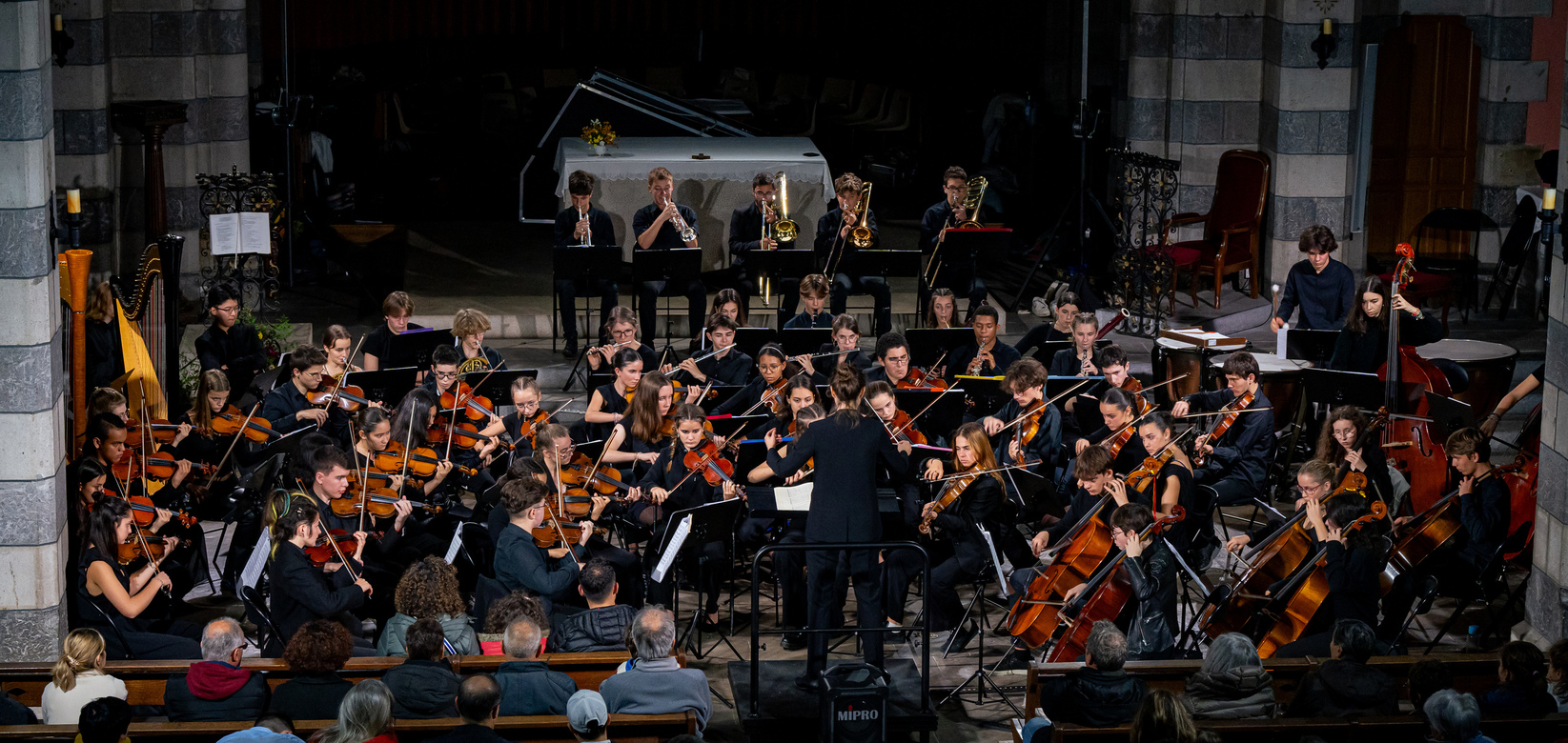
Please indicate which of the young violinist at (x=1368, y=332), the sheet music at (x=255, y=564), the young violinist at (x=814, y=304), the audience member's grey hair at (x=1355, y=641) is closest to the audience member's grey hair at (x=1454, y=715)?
the audience member's grey hair at (x=1355, y=641)

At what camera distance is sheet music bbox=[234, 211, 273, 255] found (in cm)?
1205

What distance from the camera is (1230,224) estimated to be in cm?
1331

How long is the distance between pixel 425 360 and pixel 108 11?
14.9 ft

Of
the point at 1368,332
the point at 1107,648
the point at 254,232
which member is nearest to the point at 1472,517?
the point at 1368,332

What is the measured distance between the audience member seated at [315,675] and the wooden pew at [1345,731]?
96.4 inches

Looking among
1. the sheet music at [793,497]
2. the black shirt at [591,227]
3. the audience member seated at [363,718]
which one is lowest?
the audience member seated at [363,718]

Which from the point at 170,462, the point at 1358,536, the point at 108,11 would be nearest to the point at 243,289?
the point at 108,11

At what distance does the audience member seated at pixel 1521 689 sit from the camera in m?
6.01

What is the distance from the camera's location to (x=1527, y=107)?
13445mm

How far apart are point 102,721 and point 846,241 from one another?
693cm

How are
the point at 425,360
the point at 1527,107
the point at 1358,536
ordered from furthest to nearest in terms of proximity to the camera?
the point at 1527,107, the point at 425,360, the point at 1358,536

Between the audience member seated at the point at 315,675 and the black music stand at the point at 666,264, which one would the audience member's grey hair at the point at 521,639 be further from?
the black music stand at the point at 666,264

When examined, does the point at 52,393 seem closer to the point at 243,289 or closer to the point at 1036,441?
the point at 1036,441

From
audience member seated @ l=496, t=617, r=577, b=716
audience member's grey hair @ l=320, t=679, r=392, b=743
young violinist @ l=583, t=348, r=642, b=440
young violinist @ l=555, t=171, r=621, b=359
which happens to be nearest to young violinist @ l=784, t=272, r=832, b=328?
young violinist @ l=583, t=348, r=642, b=440
